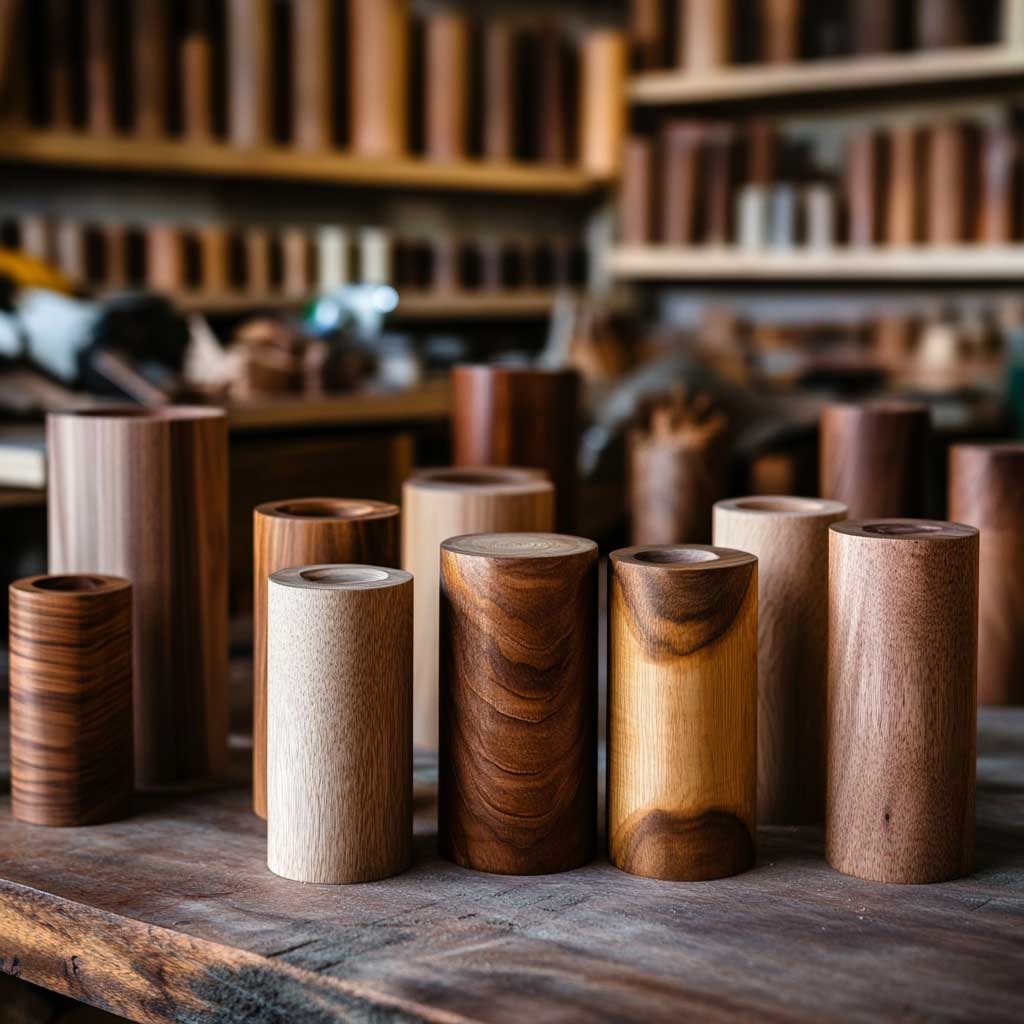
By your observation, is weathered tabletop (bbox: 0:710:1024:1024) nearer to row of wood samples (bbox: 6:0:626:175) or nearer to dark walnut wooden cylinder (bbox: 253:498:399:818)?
dark walnut wooden cylinder (bbox: 253:498:399:818)

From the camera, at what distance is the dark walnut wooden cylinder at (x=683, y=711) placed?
0.79 meters

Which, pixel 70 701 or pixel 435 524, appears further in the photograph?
pixel 435 524

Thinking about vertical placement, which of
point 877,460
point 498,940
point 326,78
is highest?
point 326,78

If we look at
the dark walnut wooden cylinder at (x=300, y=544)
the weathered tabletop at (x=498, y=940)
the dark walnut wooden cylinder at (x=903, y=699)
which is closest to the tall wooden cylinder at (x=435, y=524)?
the dark walnut wooden cylinder at (x=300, y=544)

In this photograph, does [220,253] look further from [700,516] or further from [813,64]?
[700,516]

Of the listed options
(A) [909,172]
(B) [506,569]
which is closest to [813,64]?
(A) [909,172]

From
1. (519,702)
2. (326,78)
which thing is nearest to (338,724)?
(519,702)

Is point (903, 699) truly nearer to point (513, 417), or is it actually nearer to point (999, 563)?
point (999, 563)

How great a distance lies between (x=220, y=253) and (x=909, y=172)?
5.14 ft

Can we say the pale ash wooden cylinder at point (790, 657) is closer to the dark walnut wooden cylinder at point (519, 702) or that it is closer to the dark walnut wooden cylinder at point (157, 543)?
the dark walnut wooden cylinder at point (519, 702)

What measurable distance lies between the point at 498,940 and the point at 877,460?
0.73 m

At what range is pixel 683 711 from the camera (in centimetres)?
80

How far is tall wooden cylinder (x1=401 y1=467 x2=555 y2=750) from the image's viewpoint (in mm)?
1086

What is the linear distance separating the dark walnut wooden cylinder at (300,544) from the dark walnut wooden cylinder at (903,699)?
30cm
